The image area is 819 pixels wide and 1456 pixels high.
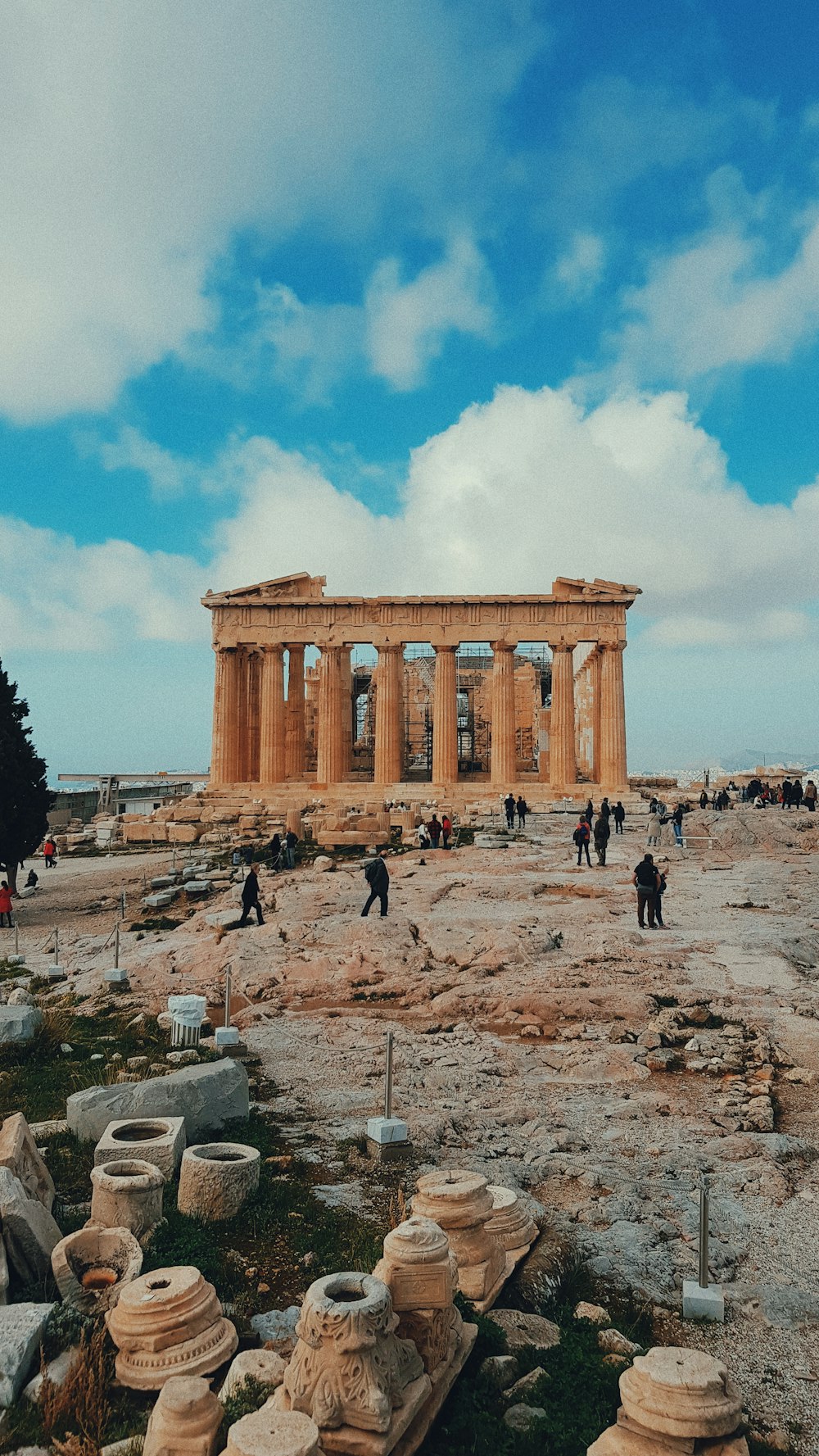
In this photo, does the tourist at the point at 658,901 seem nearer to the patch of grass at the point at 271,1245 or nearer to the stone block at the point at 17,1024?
the stone block at the point at 17,1024

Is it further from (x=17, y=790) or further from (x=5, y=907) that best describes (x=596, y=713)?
(x=5, y=907)

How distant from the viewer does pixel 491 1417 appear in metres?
4.34

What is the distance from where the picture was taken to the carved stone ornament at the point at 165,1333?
4527mm

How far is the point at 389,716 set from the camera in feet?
137

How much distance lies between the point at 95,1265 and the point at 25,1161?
88 cm

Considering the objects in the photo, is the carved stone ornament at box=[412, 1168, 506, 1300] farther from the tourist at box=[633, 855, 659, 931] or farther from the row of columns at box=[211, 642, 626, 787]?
the row of columns at box=[211, 642, 626, 787]

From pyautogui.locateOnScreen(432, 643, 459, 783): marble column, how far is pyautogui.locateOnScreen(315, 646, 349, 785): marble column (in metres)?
4.29

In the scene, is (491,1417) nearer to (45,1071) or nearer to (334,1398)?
(334,1398)

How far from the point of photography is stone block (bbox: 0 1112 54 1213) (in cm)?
566

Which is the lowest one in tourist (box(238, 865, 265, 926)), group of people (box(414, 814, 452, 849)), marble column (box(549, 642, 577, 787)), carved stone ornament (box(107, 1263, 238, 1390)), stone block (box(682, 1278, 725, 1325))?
stone block (box(682, 1278, 725, 1325))

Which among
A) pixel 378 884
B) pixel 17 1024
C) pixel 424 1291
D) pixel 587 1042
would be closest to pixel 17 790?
pixel 378 884

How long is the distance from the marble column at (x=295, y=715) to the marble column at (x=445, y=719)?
661 centimetres

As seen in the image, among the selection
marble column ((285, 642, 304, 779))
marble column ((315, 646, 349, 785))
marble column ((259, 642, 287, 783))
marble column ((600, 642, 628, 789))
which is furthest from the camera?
marble column ((285, 642, 304, 779))

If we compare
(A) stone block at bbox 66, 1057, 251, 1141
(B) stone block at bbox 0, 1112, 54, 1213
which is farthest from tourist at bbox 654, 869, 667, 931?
(B) stone block at bbox 0, 1112, 54, 1213
